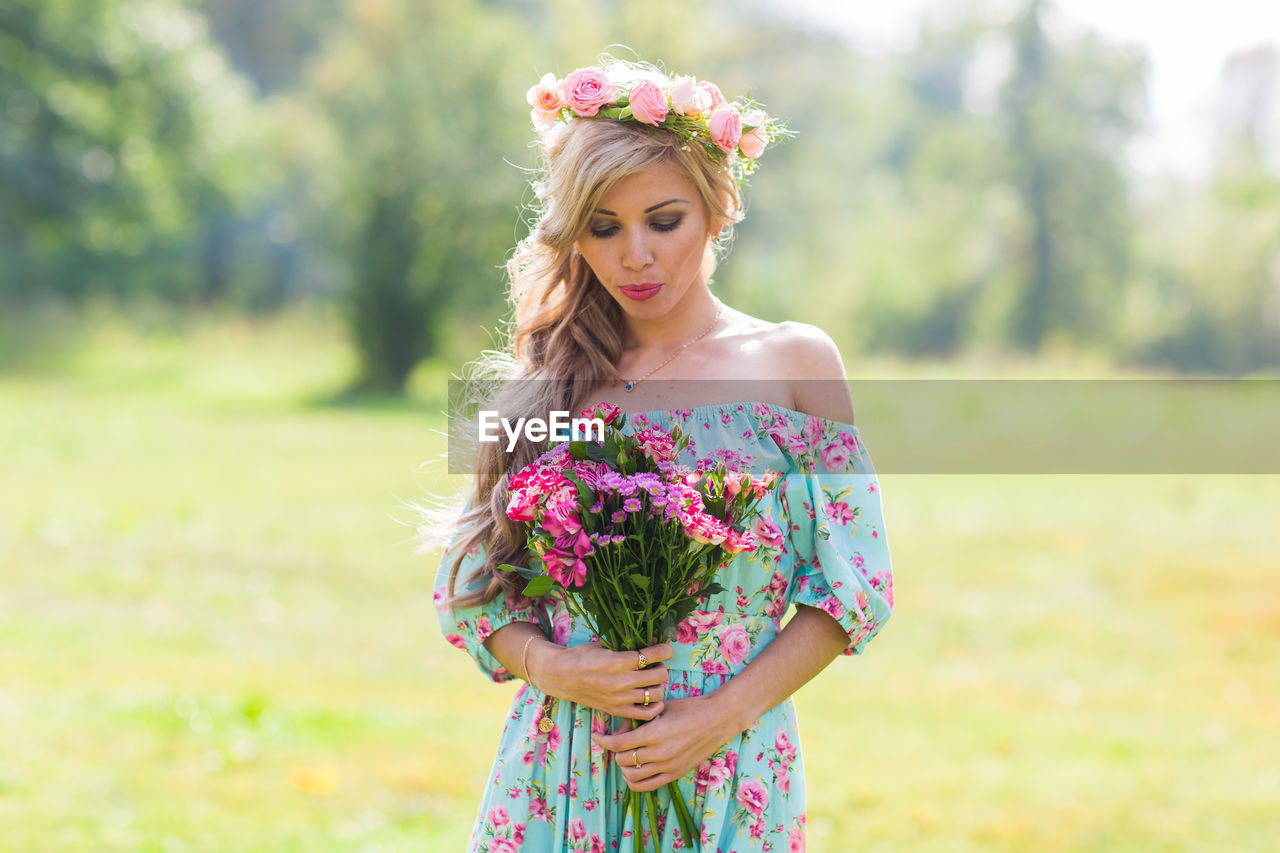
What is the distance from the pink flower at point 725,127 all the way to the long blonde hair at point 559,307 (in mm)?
46

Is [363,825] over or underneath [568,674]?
underneath

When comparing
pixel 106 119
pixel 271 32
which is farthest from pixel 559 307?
pixel 271 32

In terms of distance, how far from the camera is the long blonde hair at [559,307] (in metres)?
2.32

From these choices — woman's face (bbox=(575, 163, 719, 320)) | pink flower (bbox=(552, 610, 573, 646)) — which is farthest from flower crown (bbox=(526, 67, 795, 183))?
pink flower (bbox=(552, 610, 573, 646))

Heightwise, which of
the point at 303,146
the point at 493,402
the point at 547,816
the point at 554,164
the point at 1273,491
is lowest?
the point at 1273,491

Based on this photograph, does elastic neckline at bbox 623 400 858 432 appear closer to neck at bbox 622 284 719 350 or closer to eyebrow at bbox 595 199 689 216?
neck at bbox 622 284 719 350

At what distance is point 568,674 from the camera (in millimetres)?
2158

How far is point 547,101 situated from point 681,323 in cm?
54

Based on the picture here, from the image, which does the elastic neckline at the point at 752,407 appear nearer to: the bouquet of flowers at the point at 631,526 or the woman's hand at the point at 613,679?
the bouquet of flowers at the point at 631,526

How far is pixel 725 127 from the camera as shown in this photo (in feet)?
7.72

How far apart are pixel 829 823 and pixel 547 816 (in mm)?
2875

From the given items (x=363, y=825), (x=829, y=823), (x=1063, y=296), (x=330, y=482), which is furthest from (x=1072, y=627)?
(x=1063, y=296)

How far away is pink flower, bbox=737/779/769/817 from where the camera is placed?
2.25 meters

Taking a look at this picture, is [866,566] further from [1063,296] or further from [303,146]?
[303,146]
